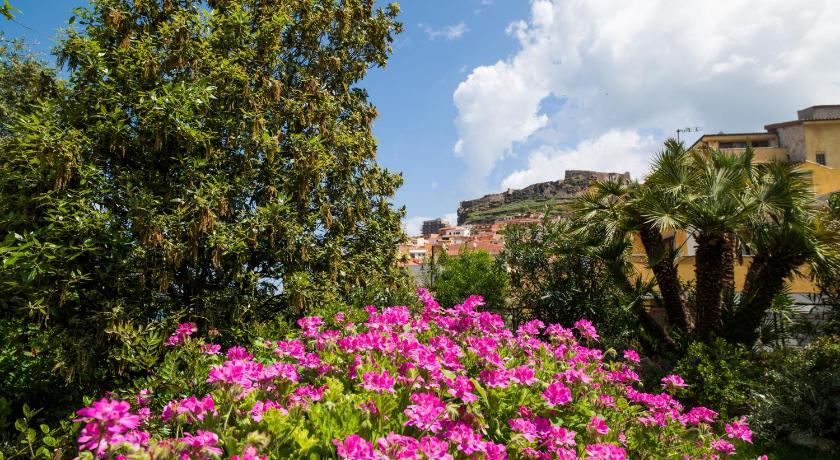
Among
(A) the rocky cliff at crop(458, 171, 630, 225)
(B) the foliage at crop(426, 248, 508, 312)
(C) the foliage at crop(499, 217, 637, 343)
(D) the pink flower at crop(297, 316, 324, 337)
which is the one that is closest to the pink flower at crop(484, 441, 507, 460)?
(D) the pink flower at crop(297, 316, 324, 337)

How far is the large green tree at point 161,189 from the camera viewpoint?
17.6 ft

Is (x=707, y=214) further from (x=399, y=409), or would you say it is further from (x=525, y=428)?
(x=399, y=409)

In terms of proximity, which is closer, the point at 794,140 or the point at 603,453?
the point at 603,453

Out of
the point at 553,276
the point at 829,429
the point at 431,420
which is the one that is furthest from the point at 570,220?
the point at 431,420

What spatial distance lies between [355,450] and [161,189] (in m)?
5.66

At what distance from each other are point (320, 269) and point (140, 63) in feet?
13.3

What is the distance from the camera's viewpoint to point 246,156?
6.90m

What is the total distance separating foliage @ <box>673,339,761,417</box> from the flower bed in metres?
5.03

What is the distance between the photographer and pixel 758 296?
919 centimetres

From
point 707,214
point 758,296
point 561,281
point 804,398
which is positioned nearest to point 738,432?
point 804,398

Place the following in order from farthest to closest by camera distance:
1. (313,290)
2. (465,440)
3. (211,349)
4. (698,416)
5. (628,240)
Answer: (628,240), (313,290), (211,349), (698,416), (465,440)

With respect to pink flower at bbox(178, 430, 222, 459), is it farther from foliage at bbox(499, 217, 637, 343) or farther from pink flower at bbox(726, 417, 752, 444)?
foliage at bbox(499, 217, 637, 343)

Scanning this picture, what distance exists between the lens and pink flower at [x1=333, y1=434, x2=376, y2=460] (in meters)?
1.59

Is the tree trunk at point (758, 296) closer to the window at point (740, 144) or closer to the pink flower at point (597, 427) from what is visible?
the pink flower at point (597, 427)
